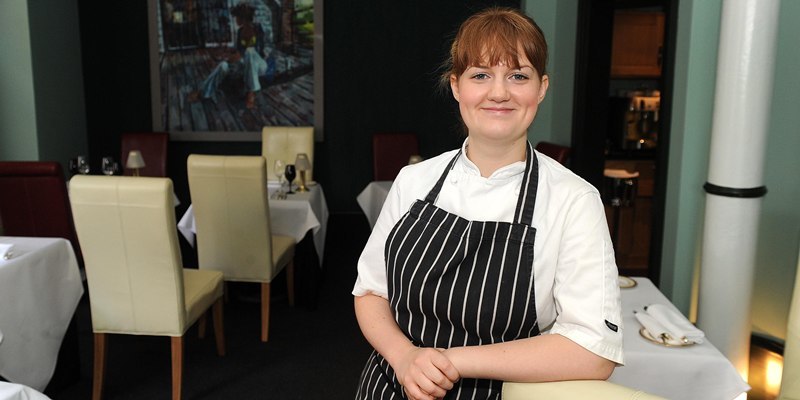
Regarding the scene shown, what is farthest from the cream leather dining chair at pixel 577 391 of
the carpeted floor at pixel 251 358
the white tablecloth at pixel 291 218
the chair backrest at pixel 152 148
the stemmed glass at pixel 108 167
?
the chair backrest at pixel 152 148

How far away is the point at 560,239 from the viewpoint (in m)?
1.29

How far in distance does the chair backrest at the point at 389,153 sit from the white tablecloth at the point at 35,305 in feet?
11.4

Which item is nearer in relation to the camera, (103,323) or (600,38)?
(103,323)

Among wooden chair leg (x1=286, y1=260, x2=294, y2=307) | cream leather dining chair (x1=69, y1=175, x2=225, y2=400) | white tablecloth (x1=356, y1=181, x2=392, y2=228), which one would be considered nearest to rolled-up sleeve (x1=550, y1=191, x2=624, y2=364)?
cream leather dining chair (x1=69, y1=175, x2=225, y2=400)

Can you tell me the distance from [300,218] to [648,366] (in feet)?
9.14

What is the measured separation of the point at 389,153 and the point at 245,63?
1744 millimetres

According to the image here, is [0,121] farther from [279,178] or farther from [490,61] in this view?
[490,61]

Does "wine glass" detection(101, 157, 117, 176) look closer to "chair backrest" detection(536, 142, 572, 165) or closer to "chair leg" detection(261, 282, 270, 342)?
"chair leg" detection(261, 282, 270, 342)

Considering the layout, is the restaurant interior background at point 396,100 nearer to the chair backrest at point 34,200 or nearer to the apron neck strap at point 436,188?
the chair backrest at point 34,200

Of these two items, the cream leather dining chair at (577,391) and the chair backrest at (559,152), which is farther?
the chair backrest at (559,152)

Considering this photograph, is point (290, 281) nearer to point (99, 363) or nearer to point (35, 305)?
point (99, 363)

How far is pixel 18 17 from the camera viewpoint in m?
5.43

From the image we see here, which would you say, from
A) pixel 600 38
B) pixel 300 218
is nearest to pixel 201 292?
pixel 300 218

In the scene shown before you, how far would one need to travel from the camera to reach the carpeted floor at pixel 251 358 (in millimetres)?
3205
